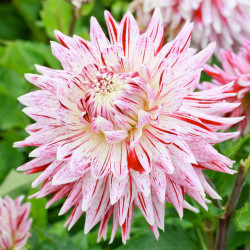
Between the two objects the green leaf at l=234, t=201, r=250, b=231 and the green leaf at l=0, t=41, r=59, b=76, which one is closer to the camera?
the green leaf at l=234, t=201, r=250, b=231

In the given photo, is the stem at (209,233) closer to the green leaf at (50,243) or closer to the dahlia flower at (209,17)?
Answer: the green leaf at (50,243)

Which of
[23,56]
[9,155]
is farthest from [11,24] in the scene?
[9,155]

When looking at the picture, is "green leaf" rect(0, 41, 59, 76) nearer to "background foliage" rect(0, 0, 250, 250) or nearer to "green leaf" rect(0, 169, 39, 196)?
"background foliage" rect(0, 0, 250, 250)

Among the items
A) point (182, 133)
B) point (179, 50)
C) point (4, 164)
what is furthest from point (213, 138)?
point (4, 164)

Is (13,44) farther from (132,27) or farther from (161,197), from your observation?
(161,197)

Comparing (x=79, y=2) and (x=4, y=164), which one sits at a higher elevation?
(x=79, y=2)

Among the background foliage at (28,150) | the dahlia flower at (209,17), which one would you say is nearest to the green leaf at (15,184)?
the background foliage at (28,150)

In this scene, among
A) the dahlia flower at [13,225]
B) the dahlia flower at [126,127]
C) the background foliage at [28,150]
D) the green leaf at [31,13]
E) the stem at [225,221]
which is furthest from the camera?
the green leaf at [31,13]

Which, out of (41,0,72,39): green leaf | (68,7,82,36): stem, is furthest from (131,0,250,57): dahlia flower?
(41,0,72,39): green leaf
